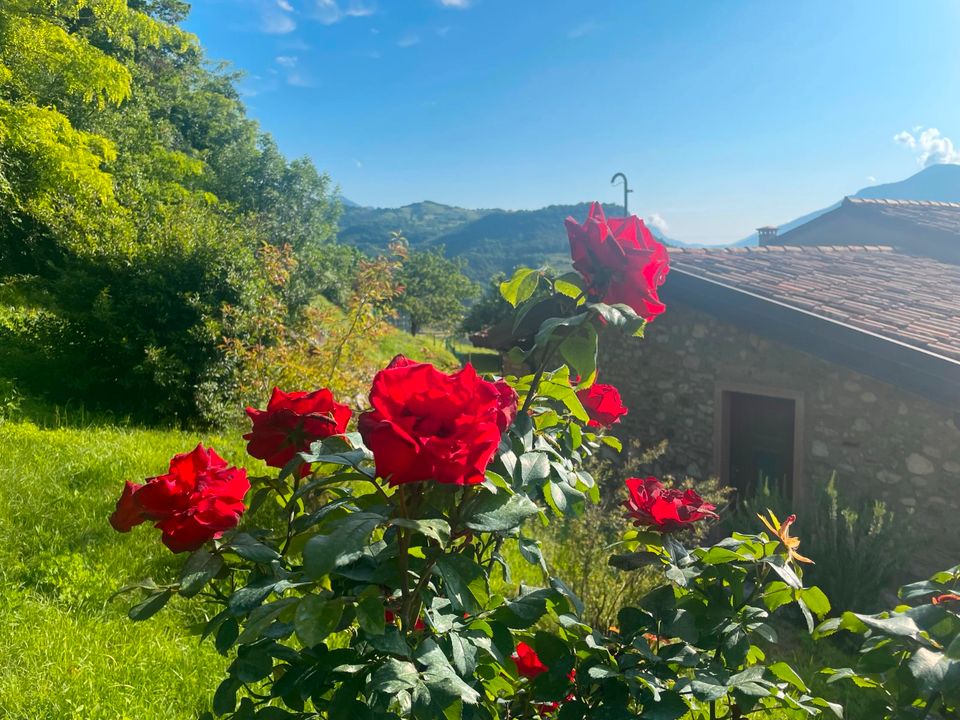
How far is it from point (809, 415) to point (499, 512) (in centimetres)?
519

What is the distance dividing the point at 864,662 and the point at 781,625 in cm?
376

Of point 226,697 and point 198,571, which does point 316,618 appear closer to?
point 198,571

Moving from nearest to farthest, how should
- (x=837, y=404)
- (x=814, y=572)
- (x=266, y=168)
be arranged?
(x=814, y=572)
(x=837, y=404)
(x=266, y=168)

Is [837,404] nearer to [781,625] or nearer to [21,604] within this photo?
[781,625]

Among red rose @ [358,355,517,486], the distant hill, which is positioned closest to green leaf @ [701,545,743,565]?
red rose @ [358,355,517,486]

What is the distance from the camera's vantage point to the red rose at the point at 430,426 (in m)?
0.83

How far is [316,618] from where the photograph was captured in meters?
0.93

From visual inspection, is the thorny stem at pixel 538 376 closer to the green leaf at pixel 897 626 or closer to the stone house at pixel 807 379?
the green leaf at pixel 897 626

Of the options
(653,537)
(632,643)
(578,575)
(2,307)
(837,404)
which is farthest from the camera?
(2,307)

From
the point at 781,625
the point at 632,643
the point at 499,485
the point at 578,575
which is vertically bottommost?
the point at 781,625

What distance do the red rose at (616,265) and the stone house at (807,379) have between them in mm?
4042

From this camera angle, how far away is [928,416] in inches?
176

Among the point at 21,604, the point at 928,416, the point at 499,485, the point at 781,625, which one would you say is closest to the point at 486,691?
the point at 499,485

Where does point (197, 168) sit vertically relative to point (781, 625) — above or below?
above
